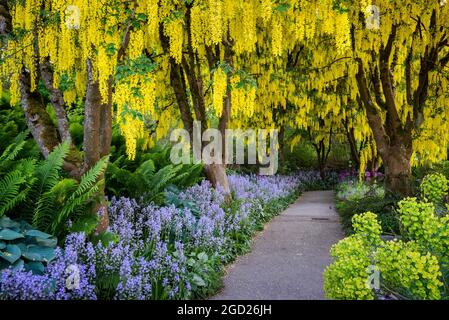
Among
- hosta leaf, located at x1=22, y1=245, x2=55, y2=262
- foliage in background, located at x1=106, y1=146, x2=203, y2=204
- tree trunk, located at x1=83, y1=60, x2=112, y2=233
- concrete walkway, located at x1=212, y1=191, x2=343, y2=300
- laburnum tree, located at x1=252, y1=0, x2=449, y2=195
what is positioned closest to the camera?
hosta leaf, located at x1=22, y1=245, x2=55, y2=262

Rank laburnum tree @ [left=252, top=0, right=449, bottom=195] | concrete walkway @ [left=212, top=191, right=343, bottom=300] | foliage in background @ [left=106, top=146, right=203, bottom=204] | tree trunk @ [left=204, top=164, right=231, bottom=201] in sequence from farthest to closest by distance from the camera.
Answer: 1. tree trunk @ [left=204, top=164, right=231, bottom=201]
2. laburnum tree @ [left=252, top=0, right=449, bottom=195]
3. foliage in background @ [left=106, top=146, right=203, bottom=204]
4. concrete walkway @ [left=212, top=191, right=343, bottom=300]

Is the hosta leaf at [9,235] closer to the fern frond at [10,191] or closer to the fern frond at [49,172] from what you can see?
the fern frond at [10,191]

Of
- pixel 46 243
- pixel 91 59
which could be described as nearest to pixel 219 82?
pixel 91 59

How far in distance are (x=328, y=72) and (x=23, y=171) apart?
25.4 ft

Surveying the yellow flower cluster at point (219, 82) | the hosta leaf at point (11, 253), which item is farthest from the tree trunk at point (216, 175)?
the hosta leaf at point (11, 253)

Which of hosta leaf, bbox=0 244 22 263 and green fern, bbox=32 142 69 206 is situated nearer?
hosta leaf, bbox=0 244 22 263

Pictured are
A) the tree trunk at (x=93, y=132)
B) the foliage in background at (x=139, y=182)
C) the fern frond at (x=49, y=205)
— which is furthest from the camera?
the foliage in background at (x=139, y=182)

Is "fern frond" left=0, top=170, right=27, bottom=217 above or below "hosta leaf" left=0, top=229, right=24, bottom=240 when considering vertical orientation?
above

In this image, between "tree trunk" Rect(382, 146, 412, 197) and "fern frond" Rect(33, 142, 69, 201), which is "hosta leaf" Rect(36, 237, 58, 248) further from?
"tree trunk" Rect(382, 146, 412, 197)

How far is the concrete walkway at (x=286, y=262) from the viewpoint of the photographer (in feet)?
15.6

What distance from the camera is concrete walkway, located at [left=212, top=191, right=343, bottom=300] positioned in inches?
187

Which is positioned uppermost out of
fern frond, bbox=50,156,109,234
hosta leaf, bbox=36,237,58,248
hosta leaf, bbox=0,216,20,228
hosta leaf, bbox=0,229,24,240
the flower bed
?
fern frond, bbox=50,156,109,234

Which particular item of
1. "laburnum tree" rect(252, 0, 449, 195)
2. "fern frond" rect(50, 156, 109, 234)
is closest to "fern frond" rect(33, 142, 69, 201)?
"fern frond" rect(50, 156, 109, 234)

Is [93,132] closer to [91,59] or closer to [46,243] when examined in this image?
[91,59]
